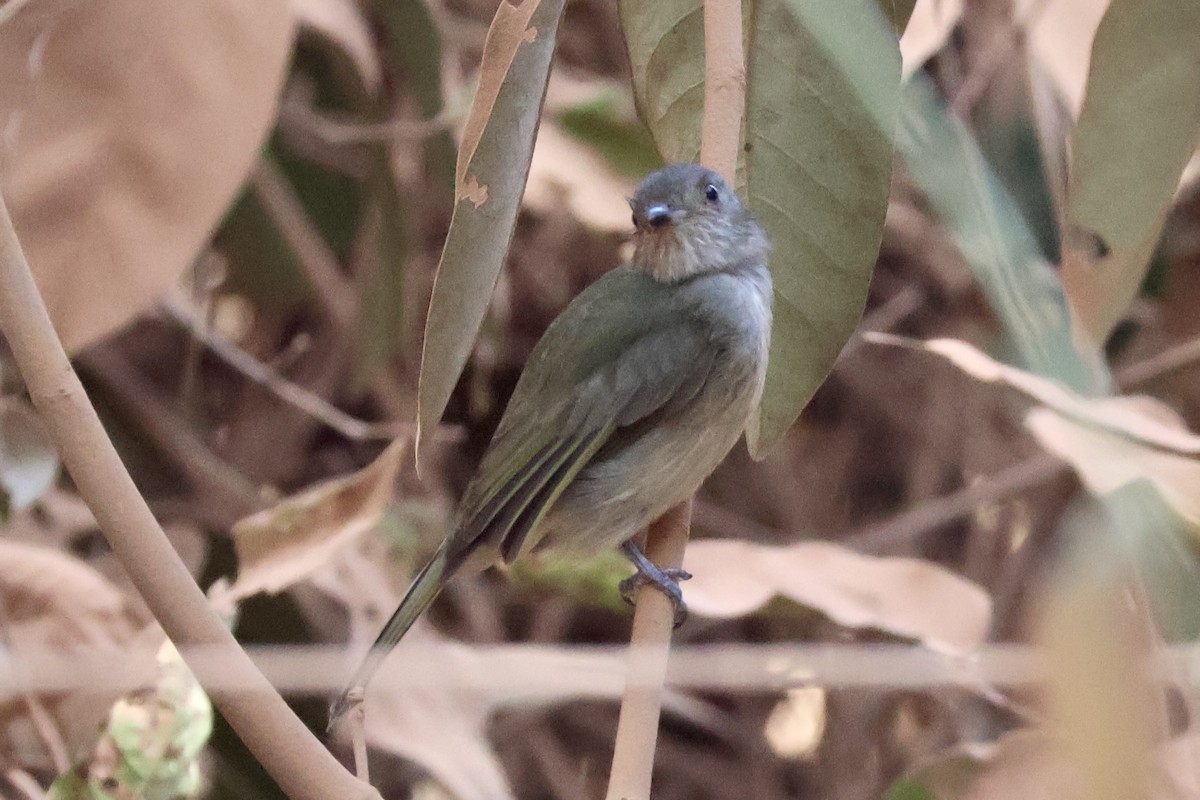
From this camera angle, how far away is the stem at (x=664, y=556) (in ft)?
3.45

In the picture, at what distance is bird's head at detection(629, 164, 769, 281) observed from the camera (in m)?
1.65

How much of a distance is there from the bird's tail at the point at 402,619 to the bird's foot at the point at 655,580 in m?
0.22

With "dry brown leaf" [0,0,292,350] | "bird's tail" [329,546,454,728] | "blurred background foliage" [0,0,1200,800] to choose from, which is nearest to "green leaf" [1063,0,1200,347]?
"blurred background foliage" [0,0,1200,800]

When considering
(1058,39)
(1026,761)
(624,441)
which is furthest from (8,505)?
(1058,39)

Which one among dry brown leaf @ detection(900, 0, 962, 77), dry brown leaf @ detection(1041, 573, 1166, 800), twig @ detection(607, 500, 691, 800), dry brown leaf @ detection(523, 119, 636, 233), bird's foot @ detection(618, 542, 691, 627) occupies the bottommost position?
dry brown leaf @ detection(1041, 573, 1166, 800)

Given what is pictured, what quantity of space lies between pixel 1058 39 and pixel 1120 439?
69 cm

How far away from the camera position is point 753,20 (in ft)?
4.81

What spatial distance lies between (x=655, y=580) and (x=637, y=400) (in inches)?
→ 11.9

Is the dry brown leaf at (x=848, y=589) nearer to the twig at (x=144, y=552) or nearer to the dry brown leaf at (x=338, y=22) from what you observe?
the twig at (x=144, y=552)

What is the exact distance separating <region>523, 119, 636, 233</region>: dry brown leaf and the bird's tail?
0.86 metres

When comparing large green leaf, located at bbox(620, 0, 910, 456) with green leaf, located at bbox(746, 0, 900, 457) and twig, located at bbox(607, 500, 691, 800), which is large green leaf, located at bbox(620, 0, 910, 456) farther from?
twig, located at bbox(607, 500, 691, 800)

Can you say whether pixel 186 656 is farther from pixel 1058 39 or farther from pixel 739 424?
pixel 1058 39

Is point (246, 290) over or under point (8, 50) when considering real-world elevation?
over

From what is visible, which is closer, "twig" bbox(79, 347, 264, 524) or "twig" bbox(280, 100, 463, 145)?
"twig" bbox(280, 100, 463, 145)
